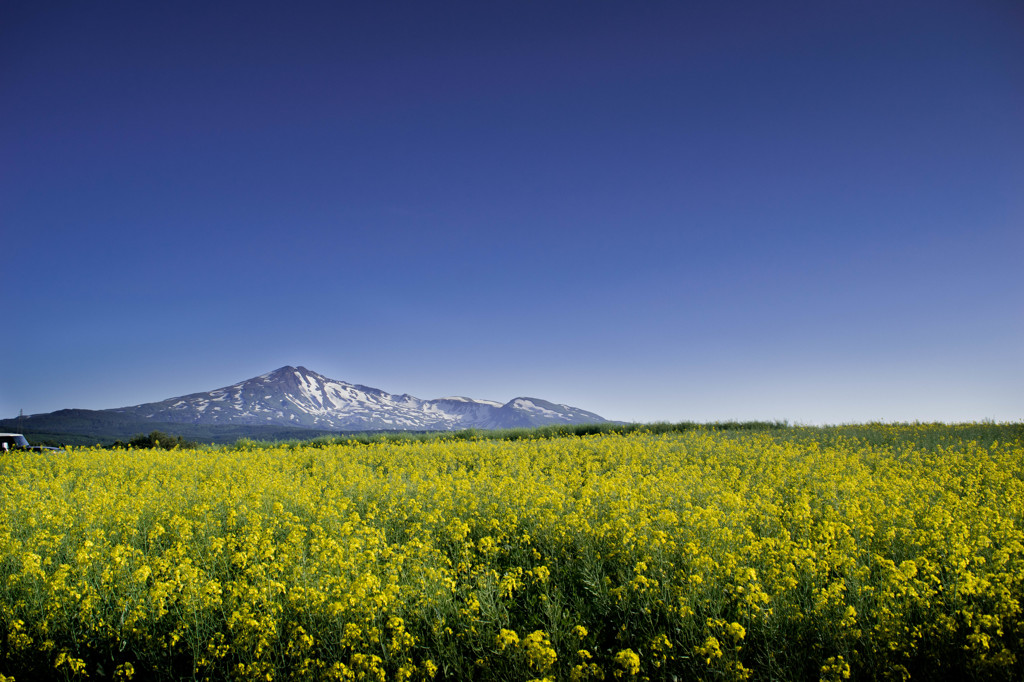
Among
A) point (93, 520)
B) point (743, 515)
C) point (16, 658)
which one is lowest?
point (16, 658)

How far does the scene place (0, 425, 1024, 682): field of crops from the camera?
395 cm

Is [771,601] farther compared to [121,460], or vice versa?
[121,460]

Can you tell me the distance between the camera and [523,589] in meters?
5.55

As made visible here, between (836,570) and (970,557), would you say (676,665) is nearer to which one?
(836,570)

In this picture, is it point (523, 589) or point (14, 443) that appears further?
point (14, 443)

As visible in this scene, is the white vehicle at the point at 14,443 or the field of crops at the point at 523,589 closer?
the field of crops at the point at 523,589

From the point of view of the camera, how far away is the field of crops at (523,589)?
155 inches

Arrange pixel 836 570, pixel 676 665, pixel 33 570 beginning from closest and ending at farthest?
pixel 676 665 < pixel 33 570 < pixel 836 570

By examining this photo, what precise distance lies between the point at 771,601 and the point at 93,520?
9148 mm

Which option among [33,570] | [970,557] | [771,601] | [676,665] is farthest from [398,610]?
[970,557]

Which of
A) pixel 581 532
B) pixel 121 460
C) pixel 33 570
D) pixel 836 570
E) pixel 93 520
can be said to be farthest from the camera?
pixel 121 460

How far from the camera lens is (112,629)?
460 centimetres

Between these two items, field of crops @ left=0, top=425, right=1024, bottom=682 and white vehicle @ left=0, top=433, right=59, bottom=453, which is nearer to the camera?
field of crops @ left=0, top=425, right=1024, bottom=682

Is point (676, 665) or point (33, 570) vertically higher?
point (33, 570)
